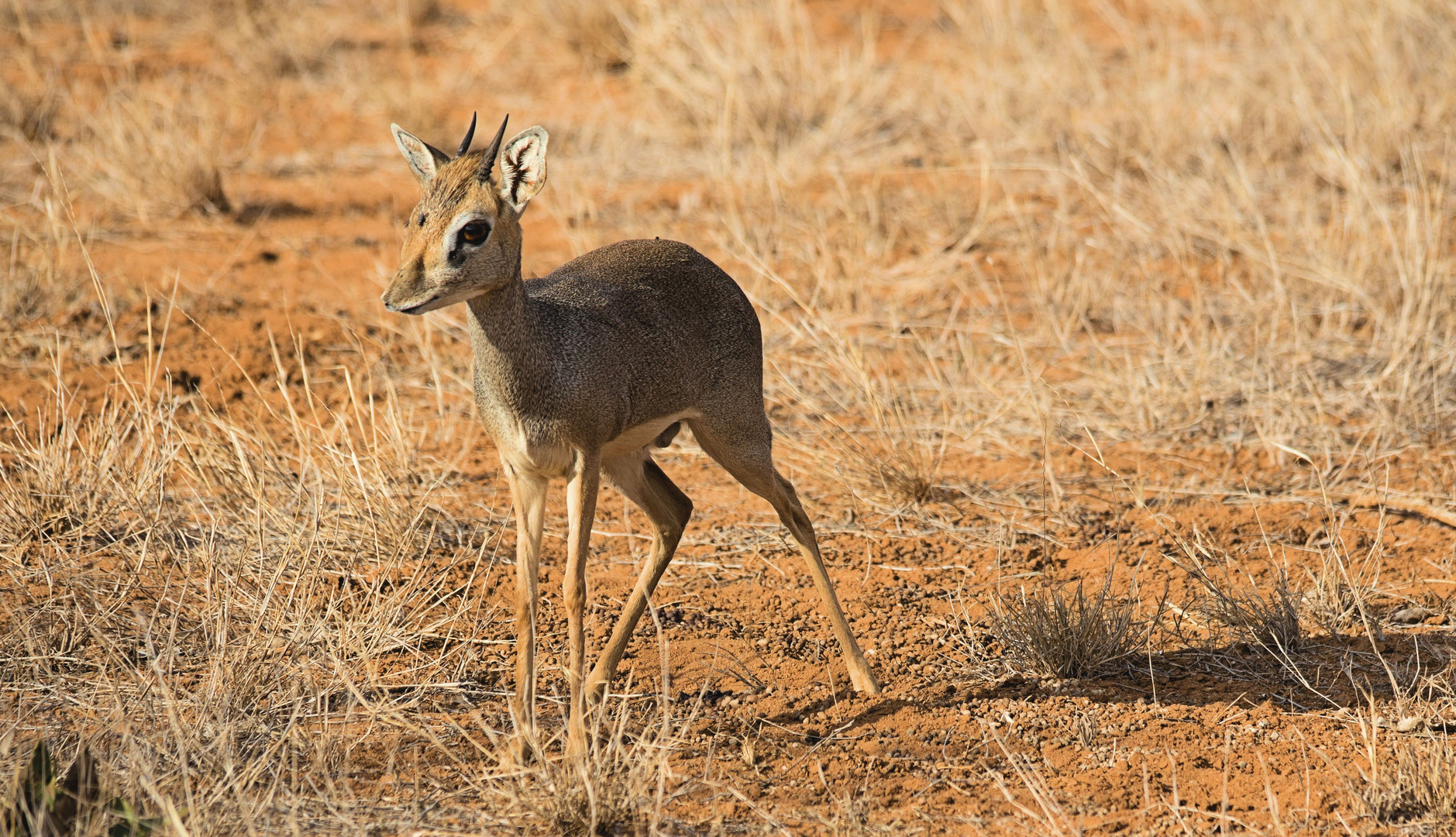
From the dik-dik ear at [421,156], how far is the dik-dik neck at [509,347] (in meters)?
0.38

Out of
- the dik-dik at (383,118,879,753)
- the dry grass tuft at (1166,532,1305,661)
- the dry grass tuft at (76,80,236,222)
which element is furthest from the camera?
the dry grass tuft at (76,80,236,222)

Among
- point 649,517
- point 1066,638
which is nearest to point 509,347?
point 649,517

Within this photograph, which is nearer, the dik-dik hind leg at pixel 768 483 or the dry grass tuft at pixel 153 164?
the dik-dik hind leg at pixel 768 483

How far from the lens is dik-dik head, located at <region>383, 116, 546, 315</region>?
354 centimetres

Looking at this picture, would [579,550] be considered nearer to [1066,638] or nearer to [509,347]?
[509,347]

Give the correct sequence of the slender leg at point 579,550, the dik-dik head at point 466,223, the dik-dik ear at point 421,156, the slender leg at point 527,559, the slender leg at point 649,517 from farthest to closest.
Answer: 1. the slender leg at point 649,517
2. the slender leg at point 527,559
3. the slender leg at point 579,550
4. the dik-dik ear at point 421,156
5. the dik-dik head at point 466,223

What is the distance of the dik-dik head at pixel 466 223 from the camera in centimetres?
354

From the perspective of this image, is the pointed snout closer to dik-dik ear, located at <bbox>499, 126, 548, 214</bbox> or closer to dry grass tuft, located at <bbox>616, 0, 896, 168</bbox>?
dik-dik ear, located at <bbox>499, 126, 548, 214</bbox>

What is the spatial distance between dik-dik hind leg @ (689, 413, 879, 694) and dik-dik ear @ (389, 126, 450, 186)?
1.23m

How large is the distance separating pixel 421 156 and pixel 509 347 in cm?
62

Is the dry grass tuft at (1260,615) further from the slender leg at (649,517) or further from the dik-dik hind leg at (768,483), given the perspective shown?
the slender leg at (649,517)

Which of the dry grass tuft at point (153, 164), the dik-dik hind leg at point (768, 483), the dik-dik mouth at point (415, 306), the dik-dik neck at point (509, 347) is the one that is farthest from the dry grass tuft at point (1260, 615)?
the dry grass tuft at point (153, 164)

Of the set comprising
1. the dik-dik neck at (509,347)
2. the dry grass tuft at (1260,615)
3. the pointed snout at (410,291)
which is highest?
the pointed snout at (410,291)

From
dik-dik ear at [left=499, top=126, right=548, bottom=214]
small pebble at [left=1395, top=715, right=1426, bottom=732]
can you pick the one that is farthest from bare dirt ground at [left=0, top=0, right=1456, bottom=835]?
dik-dik ear at [left=499, top=126, right=548, bottom=214]
